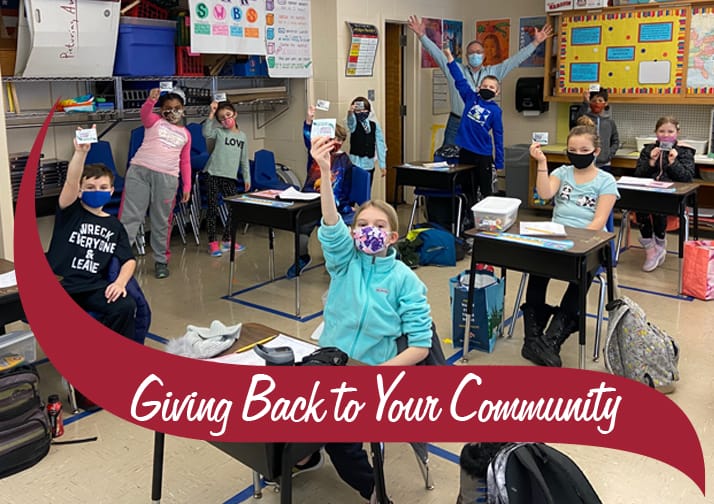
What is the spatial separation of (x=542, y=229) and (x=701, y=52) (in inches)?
170

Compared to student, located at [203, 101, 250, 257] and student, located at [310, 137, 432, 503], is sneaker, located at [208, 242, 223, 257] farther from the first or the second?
student, located at [310, 137, 432, 503]

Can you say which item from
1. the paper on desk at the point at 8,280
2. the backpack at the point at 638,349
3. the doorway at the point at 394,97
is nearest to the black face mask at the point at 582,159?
the backpack at the point at 638,349

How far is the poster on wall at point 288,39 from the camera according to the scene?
6.88 metres

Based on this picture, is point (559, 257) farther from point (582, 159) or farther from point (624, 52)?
point (624, 52)

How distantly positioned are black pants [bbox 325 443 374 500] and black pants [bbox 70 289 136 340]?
4.82ft

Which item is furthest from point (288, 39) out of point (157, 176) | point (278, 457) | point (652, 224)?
point (278, 457)

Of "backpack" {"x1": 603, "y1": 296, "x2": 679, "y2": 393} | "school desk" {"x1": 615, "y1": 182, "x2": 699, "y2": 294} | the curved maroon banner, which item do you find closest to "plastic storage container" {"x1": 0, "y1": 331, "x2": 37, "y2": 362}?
the curved maroon banner

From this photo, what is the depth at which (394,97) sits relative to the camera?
28.0ft

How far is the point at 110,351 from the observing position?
2.67 metres

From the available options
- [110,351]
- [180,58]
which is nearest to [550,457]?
[110,351]

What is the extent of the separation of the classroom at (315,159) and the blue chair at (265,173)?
4 cm

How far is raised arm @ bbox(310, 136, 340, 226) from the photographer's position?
236 cm

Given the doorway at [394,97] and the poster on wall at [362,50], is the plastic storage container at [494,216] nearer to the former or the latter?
the poster on wall at [362,50]

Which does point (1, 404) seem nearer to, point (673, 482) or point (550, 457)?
point (550, 457)
